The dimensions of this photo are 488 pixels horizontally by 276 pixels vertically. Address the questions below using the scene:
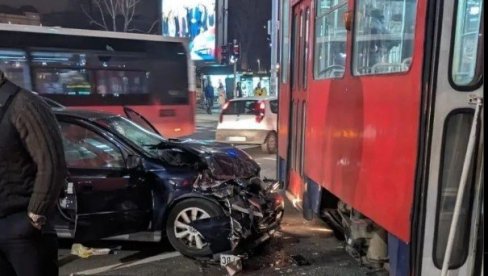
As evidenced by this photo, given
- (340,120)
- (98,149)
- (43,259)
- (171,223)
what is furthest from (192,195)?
(43,259)

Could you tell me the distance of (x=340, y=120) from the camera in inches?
185

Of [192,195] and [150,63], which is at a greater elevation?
[150,63]

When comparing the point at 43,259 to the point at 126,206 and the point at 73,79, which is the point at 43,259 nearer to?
the point at 126,206

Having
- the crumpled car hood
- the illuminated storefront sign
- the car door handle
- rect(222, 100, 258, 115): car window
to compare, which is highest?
the illuminated storefront sign

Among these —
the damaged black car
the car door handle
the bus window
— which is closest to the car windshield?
the damaged black car

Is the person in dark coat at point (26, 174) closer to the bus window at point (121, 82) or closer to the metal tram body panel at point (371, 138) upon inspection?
the metal tram body panel at point (371, 138)

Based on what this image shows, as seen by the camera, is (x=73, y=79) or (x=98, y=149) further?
(x=73, y=79)

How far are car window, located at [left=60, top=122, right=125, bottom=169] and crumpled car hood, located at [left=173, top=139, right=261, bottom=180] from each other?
84 centimetres

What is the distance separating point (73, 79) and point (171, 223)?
8.34 metres

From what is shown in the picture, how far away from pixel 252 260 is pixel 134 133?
1989 mm

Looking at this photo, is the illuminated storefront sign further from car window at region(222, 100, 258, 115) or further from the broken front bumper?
the broken front bumper

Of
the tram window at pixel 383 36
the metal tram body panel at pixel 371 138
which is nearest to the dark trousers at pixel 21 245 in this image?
the metal tram body panel at pixel 371 138

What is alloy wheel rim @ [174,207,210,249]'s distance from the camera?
5.88 m

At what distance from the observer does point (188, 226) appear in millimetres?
5906
